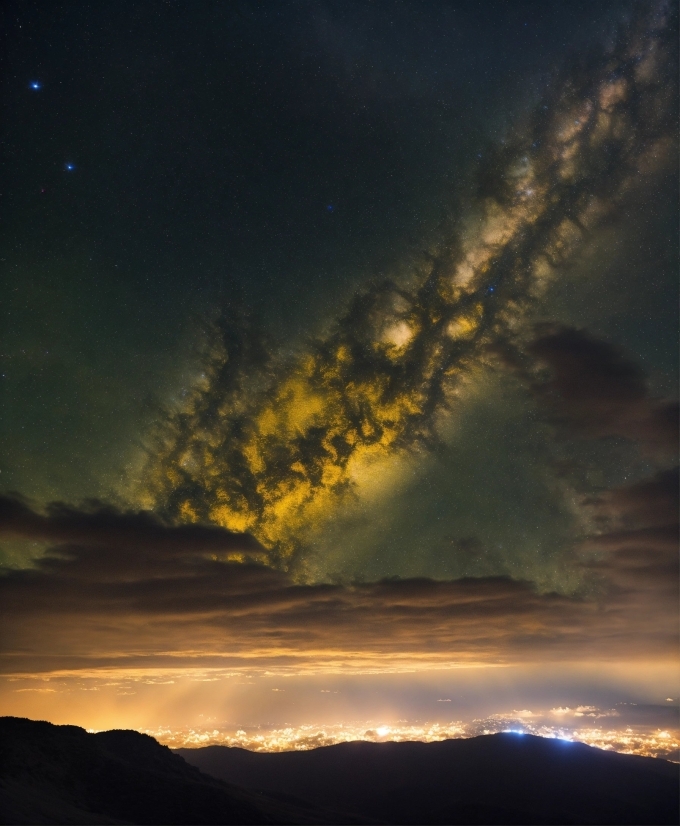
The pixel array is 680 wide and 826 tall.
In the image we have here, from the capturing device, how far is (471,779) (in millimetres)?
120812

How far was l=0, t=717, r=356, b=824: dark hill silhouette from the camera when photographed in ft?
203

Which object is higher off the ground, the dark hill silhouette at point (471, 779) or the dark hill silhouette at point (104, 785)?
the dark hill silhouette at point (104, 785)

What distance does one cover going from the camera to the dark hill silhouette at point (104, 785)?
61.9 metres

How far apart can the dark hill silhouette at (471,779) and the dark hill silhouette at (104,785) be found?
31.1 meters

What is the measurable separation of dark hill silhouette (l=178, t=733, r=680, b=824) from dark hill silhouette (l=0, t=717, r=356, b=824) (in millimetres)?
31103

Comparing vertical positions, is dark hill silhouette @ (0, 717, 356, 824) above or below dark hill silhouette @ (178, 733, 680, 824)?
above

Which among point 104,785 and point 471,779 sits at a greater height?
point 104,785

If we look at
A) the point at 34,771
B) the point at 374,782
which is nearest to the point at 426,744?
the point at 374,782

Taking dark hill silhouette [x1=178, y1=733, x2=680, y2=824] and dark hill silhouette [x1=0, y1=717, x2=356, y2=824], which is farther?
dark hill silhouette [x1=178, y1=733, x2=680, y2=824]

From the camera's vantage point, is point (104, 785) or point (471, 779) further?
point (471, 779)

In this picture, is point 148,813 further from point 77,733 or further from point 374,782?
point 374,782

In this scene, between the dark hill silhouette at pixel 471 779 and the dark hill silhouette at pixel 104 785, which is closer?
the dark hill silhouette at pixel 104 785

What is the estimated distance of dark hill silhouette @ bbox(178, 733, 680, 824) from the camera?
94125 mm

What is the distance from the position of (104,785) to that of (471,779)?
3139 inches
